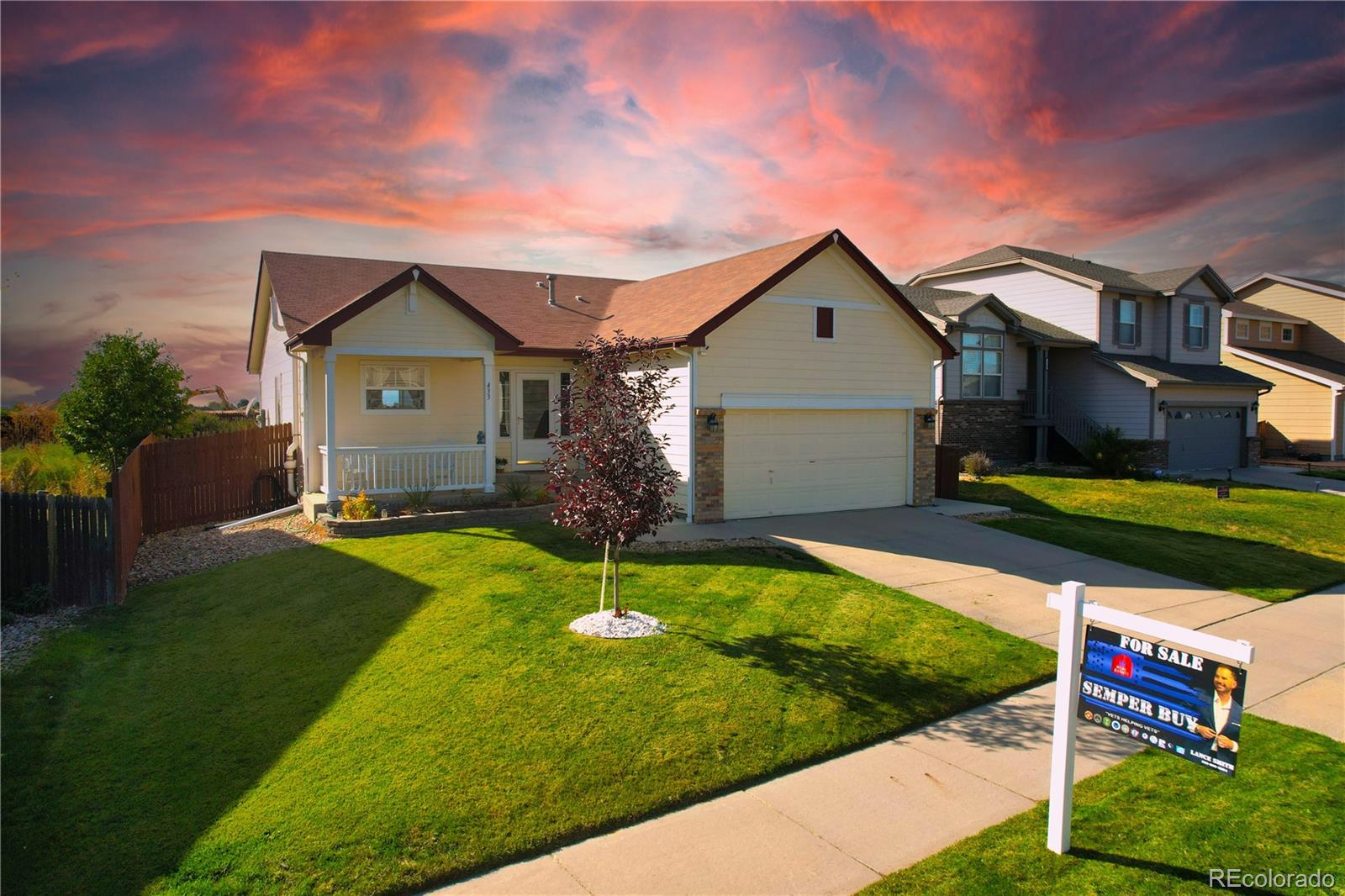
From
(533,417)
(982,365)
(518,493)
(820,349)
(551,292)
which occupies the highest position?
(551,292)

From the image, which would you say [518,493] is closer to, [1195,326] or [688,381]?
[688,381]

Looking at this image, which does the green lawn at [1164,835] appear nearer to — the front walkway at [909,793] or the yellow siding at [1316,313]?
the front walkway at [909,793]

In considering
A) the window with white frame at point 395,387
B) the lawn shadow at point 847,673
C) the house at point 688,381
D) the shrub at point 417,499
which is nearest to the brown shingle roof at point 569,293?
the house at point 688,381

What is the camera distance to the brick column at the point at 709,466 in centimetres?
1421

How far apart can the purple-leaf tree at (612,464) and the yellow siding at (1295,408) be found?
1465 inches

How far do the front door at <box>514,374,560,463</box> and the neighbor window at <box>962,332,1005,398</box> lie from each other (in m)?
14.8

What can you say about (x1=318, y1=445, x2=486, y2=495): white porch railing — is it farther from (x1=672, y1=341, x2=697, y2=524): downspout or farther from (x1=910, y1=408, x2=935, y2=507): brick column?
(x1=910, y1=408, x2=935, y2=507): brick column

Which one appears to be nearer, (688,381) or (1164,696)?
(1164,696)

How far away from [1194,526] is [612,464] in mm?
15371

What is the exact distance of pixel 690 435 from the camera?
1416cm

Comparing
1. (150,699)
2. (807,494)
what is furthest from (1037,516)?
(150,699)

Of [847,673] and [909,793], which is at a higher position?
[847,673]

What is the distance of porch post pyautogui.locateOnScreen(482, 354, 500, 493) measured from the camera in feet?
49.1

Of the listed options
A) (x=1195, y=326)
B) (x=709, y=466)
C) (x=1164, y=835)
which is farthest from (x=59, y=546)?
(x=1195, y=326)
